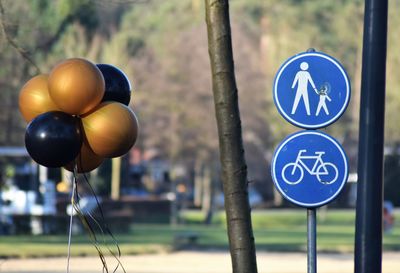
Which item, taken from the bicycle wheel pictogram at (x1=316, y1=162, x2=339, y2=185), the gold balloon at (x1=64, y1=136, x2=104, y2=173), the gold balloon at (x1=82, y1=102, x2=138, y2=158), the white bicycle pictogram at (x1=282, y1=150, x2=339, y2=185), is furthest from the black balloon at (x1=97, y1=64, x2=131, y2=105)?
the bicycle wheel pictogram at (x1=316, y1=162, x2=339, y2=185)

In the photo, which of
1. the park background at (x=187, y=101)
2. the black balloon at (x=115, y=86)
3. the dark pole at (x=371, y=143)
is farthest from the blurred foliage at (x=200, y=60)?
the dark pole at (x=371, y=143)

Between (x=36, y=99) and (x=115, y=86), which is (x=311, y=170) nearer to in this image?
(x=115, y=86)

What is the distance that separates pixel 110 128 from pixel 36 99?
2.72 feet

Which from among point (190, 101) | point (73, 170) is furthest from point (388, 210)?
point (73, 170)

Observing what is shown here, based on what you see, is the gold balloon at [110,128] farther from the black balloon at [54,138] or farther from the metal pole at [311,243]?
the metal pole at [311,243]

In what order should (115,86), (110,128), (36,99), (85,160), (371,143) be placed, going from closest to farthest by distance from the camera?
(371,143) < (110,128) < (36,99) < (85,160) < (115,86)

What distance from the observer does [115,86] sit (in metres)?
9.64

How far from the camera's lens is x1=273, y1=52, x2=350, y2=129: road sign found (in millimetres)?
8055

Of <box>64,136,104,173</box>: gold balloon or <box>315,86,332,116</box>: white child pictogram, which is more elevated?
<box>315,86,332,116</box>: white child pictogram

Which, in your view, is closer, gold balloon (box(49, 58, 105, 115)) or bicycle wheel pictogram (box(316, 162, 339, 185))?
bicycle wheel pictogram (box(316, 162, 339, 185))

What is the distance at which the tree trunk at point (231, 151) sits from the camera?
826 centimetres

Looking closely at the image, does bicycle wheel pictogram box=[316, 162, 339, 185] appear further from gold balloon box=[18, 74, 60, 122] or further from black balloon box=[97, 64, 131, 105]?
gold balloon box=[18, 74, 60, 122]

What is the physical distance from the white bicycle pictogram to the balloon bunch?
1.72m

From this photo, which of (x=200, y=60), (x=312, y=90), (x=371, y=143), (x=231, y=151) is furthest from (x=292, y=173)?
(x=200, y=60)
